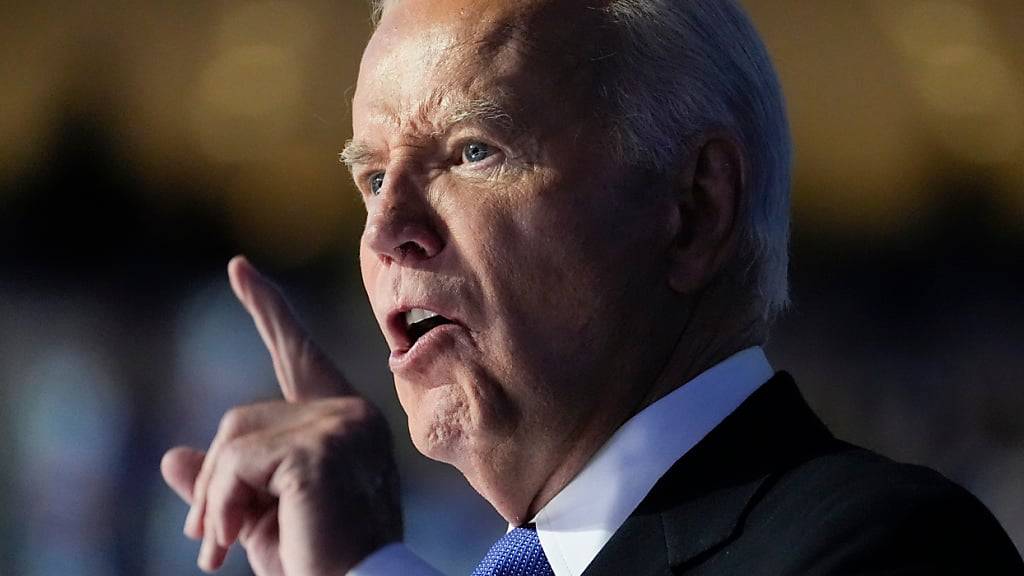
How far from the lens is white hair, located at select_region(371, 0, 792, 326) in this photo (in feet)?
4.07

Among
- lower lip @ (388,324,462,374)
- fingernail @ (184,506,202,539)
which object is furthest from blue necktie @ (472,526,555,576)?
fingernail @ (184,506,202,539)

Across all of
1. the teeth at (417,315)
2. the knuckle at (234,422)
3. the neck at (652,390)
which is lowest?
the neck at (652,390)

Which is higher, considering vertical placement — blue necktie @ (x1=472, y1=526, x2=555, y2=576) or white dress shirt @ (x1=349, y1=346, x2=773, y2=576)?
white dress shirt @ (x1=349, y1=346, x2=773, y2=576)

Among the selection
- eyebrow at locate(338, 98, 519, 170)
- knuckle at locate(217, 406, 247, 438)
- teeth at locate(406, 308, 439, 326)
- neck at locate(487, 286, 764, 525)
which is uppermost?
eyebrow at locate(338, 98, 519, 170)

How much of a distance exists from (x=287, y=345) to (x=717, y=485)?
472 millimetres

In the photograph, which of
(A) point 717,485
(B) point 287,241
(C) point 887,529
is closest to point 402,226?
(A) point 717,485

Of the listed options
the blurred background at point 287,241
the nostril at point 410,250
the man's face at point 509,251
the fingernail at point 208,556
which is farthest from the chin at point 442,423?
the blurred background at point 287,241

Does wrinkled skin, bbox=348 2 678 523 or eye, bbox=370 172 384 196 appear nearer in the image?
wrinkled skin, bbox=348 2 678 523

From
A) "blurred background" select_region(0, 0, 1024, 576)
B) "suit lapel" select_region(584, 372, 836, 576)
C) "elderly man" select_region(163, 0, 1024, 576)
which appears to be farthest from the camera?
"blurred background" select_region(0, 0, 1024, 576)

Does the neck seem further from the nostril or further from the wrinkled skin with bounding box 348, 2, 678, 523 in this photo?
the nostril

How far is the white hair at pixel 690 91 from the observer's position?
4.07 ft

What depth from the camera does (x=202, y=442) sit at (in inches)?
115

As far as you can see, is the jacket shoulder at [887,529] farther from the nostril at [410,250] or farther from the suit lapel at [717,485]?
the nostril at [410,250]

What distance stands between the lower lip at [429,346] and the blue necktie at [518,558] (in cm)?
18
